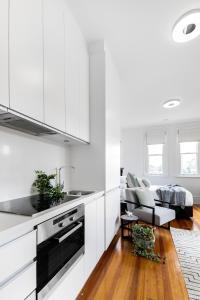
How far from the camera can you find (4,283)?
849 mm

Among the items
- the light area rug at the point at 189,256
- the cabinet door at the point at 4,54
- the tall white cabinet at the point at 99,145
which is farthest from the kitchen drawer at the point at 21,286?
the light area rug at the point at 189,256

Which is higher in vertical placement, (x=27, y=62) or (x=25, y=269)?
(x=27, y=62)

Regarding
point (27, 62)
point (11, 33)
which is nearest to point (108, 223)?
point (27, 62)

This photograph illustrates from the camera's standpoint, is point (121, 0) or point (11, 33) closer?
point (11, 33)

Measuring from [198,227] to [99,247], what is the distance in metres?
2.52

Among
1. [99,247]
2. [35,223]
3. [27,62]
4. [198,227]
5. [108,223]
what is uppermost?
[27,62]

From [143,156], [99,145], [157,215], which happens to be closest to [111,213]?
[157,215]

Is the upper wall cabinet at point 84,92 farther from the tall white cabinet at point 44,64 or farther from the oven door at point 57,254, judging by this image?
the oven door at point 57,254

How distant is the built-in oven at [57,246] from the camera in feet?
3.71

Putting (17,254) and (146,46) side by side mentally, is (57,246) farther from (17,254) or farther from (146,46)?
(146,46)

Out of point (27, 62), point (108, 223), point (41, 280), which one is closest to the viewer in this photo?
point (41, 280)

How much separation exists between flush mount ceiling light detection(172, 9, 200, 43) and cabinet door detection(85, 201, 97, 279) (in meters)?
2.29

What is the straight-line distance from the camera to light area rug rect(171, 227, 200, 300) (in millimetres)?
1846

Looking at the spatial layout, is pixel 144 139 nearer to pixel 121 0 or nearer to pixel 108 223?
pixel 108 223
